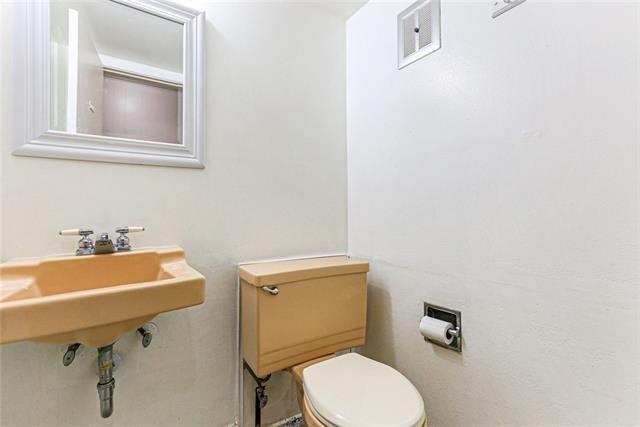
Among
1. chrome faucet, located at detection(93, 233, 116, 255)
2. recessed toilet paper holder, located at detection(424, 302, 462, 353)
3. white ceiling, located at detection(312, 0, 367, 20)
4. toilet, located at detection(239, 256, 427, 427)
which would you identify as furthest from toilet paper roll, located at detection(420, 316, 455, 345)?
white ceiling, located at detection(312, 0, 367, 20)

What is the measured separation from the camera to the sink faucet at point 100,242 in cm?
93

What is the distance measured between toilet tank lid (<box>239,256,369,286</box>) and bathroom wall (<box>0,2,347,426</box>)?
0.09 meters

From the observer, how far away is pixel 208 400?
121 centimetres

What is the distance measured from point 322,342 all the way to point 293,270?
35cm

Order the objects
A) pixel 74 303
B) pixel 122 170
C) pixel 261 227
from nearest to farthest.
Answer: pixel 74 303
pixel 122 170
pixel 261 227

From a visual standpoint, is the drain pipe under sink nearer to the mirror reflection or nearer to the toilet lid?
the toilet lid

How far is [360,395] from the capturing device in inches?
35.9

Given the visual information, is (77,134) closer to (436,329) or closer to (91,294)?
(91,294)

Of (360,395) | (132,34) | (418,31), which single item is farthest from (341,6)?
(360,395)

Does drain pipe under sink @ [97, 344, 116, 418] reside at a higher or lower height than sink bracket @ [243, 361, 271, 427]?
higher

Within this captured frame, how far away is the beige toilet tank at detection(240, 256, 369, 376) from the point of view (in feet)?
3.59

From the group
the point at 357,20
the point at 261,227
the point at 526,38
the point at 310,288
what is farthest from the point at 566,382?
the point at 357,20

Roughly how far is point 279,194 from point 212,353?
0.76m

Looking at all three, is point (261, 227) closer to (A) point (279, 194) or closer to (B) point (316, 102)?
(A) point (279, 194)
